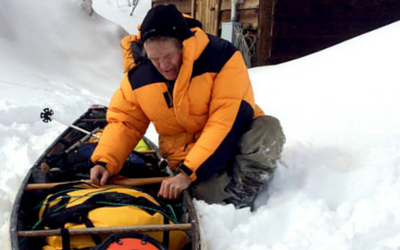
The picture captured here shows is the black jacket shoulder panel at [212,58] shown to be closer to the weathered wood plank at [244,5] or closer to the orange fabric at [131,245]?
the orange fabric at [131,245]

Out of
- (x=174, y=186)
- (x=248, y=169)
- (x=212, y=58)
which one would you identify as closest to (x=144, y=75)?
(x=212, y=58)

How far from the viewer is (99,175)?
2.50 metres

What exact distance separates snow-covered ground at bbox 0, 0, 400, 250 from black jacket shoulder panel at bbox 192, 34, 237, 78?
833 mm

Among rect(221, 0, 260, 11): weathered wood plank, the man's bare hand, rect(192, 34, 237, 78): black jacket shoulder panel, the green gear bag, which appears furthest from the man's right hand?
rect(221, 0, 260, 11): weathered wood plank

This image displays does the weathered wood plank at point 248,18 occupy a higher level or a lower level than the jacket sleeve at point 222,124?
lower

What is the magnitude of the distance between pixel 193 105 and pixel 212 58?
316mm

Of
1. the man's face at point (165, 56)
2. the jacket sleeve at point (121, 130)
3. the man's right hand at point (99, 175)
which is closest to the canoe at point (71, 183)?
the man's right hand at point (99, 175)

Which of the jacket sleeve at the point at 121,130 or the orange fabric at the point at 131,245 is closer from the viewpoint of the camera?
the orange fabric at the point at 131,245

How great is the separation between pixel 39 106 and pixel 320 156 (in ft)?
13.9

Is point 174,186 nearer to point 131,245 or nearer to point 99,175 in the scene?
point 99,175

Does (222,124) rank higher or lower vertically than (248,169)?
higher

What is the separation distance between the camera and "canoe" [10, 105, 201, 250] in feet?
6.28

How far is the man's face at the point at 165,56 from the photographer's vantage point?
86.4 inches

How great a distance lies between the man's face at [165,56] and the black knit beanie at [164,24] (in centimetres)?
5
